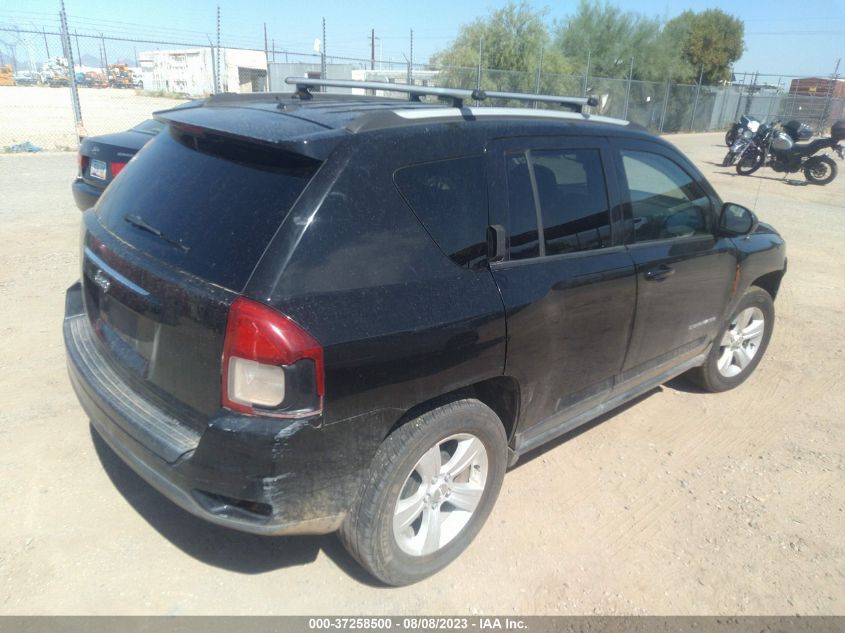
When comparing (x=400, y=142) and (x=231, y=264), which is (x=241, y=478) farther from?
(x=400, y=142)

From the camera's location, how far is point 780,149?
15.6 metres

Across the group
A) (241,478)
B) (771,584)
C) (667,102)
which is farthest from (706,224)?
(667,102)

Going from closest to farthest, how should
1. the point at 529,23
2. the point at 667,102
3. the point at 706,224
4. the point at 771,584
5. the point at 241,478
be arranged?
the point at 241,478
the point at 771,584
the point at 706,224
the point at 529,23
the point at 667,102

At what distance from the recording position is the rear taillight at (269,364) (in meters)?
2.09

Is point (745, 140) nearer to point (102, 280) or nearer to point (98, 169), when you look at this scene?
point (98, 169)

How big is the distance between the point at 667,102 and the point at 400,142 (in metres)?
27.7

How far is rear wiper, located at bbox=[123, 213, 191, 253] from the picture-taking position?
2.40 meters

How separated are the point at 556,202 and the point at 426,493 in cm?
143


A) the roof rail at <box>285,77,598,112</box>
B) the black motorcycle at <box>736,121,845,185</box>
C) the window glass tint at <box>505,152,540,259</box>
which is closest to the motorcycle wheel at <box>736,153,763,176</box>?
the black motorcycle at <box>736,121,845,185</box>

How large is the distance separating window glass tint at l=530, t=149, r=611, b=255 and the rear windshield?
1175 mm

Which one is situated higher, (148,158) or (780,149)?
(148,158)

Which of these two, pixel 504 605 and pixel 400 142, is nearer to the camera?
pixel 400 142

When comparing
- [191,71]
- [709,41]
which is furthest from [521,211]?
[191,71]

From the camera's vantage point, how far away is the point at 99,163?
6113 millimetres
